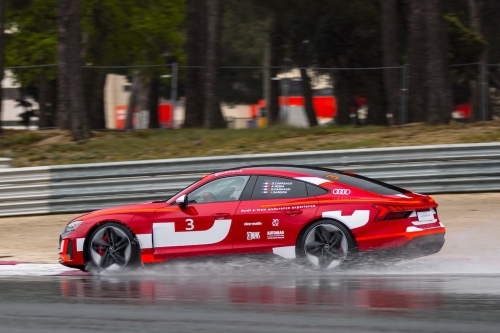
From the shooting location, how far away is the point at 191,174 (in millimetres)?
15039

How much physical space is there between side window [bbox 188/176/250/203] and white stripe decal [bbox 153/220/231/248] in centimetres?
32

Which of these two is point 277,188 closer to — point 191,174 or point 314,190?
point 314,190

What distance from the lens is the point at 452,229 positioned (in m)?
11.8

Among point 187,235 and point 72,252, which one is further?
point 72,252

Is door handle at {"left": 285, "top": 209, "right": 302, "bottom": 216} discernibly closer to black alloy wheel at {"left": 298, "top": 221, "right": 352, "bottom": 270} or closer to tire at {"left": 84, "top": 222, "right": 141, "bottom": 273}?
black alloy wheel at {"left": 298, "top": 221, "right": 352, "bottom": 270}

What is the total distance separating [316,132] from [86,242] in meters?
9.88

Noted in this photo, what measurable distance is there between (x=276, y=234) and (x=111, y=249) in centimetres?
206

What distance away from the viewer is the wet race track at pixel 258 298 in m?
6.05

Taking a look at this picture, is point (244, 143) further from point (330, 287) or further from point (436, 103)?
point (330, 287)

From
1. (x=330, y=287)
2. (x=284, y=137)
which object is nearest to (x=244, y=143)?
(x=284, y=137)

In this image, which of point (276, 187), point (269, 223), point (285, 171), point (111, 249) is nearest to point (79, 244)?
point (111, 249)

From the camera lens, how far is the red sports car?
8.66 meters

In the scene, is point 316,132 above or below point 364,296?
above

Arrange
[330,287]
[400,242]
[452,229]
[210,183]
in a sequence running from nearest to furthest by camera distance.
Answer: [330,287], [400,242], [210,183], [452,229]
